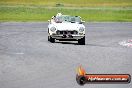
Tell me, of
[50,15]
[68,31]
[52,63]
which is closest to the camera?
[52,63]

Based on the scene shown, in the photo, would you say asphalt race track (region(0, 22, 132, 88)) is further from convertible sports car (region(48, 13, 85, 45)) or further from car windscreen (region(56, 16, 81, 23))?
car windscreen (region(56, 16, 81, 23))

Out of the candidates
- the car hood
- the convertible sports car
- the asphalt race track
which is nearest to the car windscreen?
the convertible sports car

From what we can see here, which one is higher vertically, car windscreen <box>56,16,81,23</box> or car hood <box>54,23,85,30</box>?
car windscreen <box>56,16,81,23</box>

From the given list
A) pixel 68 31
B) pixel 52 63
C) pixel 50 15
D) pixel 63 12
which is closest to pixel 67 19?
pixel 68 31

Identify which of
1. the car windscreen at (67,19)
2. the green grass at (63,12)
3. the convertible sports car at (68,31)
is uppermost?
the car windscreen at (67,19)

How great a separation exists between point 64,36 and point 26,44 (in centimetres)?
189

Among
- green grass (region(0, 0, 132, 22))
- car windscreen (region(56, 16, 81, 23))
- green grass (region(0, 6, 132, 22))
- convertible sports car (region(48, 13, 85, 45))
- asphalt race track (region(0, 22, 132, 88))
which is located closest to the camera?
asphalt race track (region(0, 22, 132, 88))

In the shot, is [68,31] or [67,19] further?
[67,19]

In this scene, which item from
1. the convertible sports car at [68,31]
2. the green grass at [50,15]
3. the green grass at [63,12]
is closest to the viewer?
the convertible sports car at [68,31]

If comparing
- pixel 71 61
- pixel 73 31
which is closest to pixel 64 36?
pixel 73 31

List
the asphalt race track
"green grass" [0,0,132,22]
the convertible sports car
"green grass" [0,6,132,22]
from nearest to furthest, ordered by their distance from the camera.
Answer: the asphalt race track
the convertible sports car
"green grass" [0,6,132,22]
"green grass" [0,0,132,22]

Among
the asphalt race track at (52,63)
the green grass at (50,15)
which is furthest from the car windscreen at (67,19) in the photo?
the green grass at (50,15)

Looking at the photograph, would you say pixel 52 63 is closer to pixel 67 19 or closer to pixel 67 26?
pixel 67 26

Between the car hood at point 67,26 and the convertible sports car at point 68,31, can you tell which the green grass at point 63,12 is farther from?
the car hood at point 67,26
